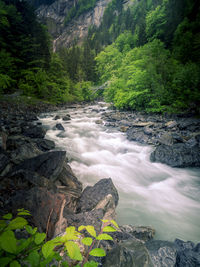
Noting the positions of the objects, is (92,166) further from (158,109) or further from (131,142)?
(158,109)

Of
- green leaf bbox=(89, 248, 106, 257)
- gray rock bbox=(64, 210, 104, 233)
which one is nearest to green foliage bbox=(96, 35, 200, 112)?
gray rock bbox=(64, 210, 104, 233)

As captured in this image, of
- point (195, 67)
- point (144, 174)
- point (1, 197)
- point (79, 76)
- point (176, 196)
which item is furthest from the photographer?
point (79, 76)

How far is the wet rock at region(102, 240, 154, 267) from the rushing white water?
1.47m

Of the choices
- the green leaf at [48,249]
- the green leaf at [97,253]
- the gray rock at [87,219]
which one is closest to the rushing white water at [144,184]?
the gray rock at [87,219]

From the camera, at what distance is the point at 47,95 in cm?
2133

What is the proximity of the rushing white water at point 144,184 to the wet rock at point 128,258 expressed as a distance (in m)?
1.47

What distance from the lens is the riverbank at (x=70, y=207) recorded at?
58.7 inches

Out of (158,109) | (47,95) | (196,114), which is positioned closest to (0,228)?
(158,109)

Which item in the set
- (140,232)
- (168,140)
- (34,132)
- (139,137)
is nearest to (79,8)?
(34,132)

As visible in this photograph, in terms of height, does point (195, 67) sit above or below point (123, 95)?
above

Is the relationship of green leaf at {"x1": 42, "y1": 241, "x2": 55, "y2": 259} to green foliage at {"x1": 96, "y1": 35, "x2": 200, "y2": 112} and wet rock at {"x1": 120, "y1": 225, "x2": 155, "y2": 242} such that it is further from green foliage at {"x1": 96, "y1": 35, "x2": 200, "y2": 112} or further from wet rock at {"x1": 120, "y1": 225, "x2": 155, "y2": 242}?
green foliage at {"x1": 96, "y1": 35, "x2": 200, "y2": 112}

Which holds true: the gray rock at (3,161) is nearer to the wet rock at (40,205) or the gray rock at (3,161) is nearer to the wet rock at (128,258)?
the wet rock at (40,205)

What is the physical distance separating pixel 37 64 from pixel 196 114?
24.9 metres

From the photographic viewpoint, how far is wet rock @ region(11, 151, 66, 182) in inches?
111
